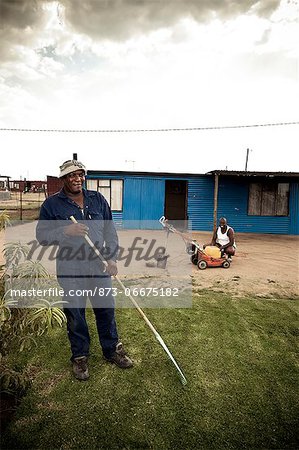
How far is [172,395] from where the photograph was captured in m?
2.79

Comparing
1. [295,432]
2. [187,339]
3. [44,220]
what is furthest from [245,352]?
[44,220]

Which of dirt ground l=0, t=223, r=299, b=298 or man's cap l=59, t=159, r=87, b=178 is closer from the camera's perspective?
man's cap l=59, t=159, r=87, b=178

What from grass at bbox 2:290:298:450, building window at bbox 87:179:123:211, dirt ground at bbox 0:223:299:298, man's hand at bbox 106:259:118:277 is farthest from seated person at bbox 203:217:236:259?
building window at bbox 87:179:123:211

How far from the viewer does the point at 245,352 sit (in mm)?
3604

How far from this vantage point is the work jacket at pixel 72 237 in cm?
293

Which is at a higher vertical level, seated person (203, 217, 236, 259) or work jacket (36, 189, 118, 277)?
work jacket (36, 189, 118, 277)

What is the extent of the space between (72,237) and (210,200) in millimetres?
12673

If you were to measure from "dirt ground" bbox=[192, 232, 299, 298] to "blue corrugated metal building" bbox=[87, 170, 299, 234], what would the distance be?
356cm

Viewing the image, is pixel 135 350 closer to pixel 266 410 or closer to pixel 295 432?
pixel 266 410

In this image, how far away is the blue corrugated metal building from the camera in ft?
46.8

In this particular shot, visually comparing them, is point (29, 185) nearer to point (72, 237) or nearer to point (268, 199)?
point (268, 199)

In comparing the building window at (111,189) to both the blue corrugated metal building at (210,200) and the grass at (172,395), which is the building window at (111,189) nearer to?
the blue corrugated metal building at (210,200)

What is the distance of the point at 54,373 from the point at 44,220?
67.9 inches

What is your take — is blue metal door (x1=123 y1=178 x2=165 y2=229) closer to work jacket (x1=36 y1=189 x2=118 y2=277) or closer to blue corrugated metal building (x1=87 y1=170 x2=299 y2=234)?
blue corrugated metal building (x1=87 y1=170 x2=299 y2=234)
